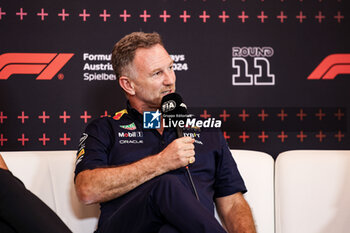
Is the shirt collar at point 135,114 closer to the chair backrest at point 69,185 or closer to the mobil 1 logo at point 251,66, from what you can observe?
the chair backrest at point 69,185

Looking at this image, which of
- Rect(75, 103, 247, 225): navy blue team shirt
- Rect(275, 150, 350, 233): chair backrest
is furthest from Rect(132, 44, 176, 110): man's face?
Rect(275, 150, 350, 233): chair backrest

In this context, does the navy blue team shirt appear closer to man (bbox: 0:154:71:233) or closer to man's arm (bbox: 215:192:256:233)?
man's arm (bbox: 215:192:256:233)

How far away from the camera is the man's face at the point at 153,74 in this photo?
2.23m

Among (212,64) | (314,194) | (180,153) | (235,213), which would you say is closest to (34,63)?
(212,64)

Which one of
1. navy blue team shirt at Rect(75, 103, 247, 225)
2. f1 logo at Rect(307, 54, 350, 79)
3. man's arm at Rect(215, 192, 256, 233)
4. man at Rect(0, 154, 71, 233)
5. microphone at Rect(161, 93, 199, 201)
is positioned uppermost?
f1 logo at Rect(307, 54, 350, 79)

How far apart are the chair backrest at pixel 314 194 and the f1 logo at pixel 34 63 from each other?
1.45m

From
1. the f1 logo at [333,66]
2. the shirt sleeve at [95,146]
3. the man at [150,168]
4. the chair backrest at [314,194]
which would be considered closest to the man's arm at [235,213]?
the man at [150,168]

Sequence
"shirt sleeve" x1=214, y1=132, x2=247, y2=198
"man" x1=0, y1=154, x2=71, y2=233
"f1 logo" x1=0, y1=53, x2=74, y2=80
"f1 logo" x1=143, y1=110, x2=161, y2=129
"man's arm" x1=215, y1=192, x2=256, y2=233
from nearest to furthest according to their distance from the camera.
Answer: "man" x1=0, y1=154, x2=71, y2=233
"man's arm" x1=215, y1=192, x2=256, y2=233
"shirt sleeve" x1=214, y1=132, x2=247, y2=198
"f1 logo" x1=143, y1=110, x2=161, y2=129
"f1 logo" x1=0, y1=53, x2=74, y2=80

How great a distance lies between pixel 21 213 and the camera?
1.65 m

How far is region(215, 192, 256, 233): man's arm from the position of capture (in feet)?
6.52

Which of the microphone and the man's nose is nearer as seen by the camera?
the microphone

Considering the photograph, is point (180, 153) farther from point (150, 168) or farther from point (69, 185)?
point (69, 185)

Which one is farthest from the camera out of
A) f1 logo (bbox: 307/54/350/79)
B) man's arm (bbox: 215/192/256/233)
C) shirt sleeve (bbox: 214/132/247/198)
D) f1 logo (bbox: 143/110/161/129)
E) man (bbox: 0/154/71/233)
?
f1 logo (bbox: 307/54/350/79)

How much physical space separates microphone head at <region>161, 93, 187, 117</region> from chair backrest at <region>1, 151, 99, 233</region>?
21.8 inches
